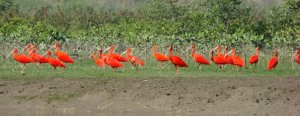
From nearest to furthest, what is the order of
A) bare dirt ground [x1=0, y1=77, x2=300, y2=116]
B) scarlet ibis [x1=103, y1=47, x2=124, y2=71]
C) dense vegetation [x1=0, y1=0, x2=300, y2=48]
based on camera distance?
bare dirt ground [x1=0, y1=77, x2=300, y2=116]
scarlet ibis [x1=103, y1=47, x2=124, y2=71]
dense vegetation [x1=0, y1=0, x2=300, y2=48]

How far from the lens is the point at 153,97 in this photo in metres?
20.0

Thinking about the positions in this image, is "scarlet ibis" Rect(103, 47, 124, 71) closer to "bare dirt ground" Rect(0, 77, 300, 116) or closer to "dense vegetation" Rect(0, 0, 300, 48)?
"bare dirt ground" Rect(0, 77, 300, 116)

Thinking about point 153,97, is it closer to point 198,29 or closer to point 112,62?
point 112,62

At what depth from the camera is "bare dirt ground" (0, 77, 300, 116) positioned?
18266 mm

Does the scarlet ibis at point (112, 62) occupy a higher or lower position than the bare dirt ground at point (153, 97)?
higher

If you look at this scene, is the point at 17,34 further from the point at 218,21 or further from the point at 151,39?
the point at 218,21

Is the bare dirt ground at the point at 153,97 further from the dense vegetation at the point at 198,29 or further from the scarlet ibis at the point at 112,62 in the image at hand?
the dense vegetation at the point at 198,29

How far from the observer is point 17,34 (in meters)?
48.3

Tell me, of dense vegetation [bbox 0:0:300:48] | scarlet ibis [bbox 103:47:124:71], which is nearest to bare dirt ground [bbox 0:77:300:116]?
scarlet ibis [bbox 103:47:124:71]

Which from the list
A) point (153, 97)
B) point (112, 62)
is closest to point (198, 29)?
point (112, 62)

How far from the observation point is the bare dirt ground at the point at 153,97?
18266mm

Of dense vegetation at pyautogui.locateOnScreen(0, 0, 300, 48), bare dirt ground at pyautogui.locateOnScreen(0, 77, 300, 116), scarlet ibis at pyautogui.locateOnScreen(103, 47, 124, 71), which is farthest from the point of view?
dense vegetation at pyautogui.locateOnScreen(0, 0, 300, 48)

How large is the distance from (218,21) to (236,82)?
3661 centimetres

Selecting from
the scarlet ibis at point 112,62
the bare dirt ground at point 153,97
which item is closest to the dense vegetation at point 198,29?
the scarlet ibis at point 112,62
